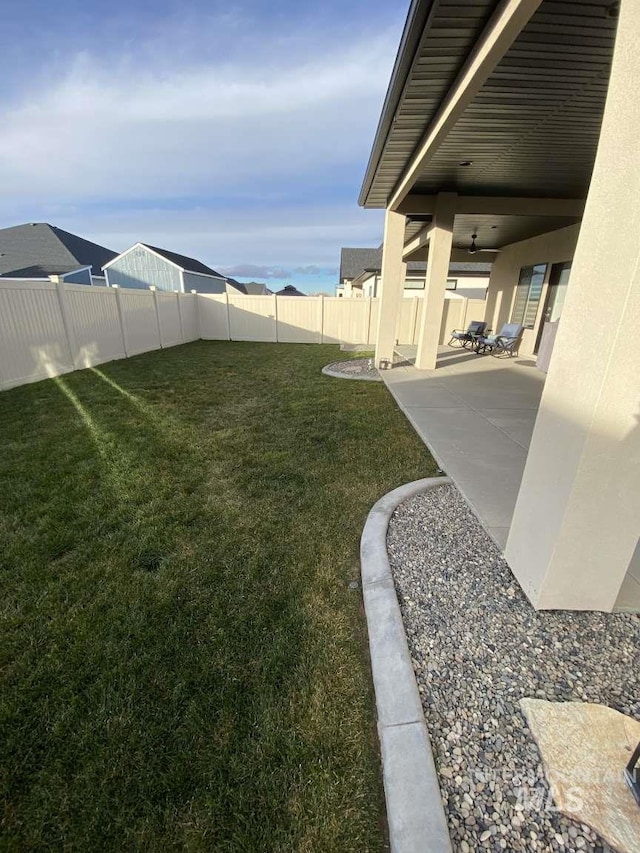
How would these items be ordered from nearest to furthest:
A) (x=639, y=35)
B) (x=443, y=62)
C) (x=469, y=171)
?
1. (x=639, y=35)
2. (x=443, y=62)
3. (x=469, y=171)

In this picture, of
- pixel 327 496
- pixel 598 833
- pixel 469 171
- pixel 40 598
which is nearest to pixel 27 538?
pixel 40 598

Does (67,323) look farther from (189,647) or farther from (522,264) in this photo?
(522,264)

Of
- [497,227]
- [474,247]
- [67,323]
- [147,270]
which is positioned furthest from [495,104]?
[147,270]

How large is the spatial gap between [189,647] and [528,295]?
1235 centimetres

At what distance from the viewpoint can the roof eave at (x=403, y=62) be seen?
2617 mm

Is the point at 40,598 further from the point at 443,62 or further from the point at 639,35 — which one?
the point at 443,62

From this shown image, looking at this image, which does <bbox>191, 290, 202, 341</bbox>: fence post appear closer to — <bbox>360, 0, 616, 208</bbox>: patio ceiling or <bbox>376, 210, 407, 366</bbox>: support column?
<bbox>376, 210, 407, 366</bbox>: support column

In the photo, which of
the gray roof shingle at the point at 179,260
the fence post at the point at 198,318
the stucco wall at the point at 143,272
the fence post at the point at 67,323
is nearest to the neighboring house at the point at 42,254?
the stucco wall at the point at 143,272

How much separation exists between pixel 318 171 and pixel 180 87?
1569 centimetres

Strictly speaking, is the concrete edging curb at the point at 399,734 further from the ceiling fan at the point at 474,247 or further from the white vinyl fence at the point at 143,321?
the ceiling fan at the point at 474,247

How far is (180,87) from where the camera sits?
7.44 meters

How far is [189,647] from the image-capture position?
1.84m

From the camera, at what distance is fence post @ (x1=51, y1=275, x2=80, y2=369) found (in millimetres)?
7965

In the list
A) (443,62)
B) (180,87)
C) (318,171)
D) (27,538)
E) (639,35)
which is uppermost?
(318,171)
